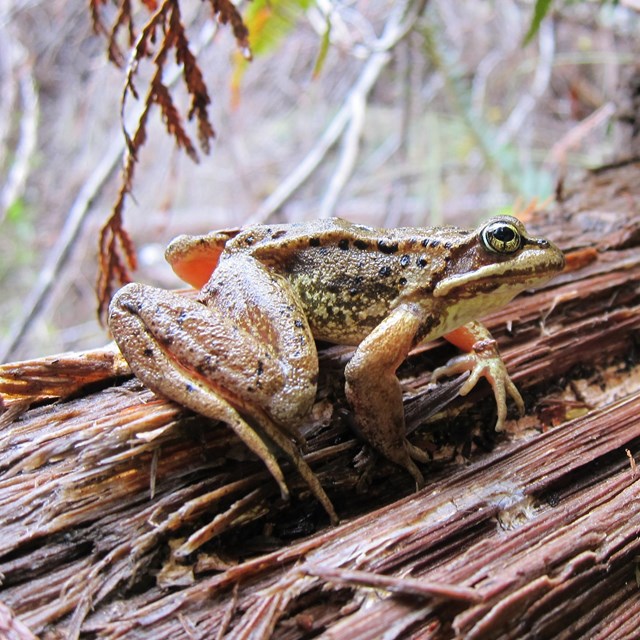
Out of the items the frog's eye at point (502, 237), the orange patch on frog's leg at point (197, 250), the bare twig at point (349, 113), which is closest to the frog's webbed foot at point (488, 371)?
the frog's eye at point (502, 237)

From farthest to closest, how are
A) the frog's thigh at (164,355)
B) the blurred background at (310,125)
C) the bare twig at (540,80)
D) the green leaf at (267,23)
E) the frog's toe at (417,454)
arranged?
1. the bare twig at (540,80)
2. the blurred background at (310,125)
3. the green leaf at (267,23)
4. the frog's toe at (417,454)
5. the frog's thigh at (164,355)

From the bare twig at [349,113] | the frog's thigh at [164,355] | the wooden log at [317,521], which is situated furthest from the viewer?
the bare twig at [349,113]

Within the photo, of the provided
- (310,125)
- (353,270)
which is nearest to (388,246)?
(353,270)

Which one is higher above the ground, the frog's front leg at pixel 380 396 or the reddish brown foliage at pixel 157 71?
the reddish brown foliage at pixel 157 71

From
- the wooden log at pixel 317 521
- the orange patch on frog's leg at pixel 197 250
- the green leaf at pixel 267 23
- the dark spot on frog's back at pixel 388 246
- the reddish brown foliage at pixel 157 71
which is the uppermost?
the green leaf at pixel 267 23

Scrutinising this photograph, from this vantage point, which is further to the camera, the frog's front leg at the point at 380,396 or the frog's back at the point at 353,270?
the frog's back at the point at 353,270

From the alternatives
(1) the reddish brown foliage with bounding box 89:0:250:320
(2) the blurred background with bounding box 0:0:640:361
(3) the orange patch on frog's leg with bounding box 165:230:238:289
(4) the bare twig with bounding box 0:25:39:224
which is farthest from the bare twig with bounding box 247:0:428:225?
(4) the bare twig with bounding box 0:25:39:224

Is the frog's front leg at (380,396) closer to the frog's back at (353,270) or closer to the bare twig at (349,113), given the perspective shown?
the frog's back at (353,270)

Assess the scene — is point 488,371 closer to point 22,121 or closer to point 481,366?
point 481,366
